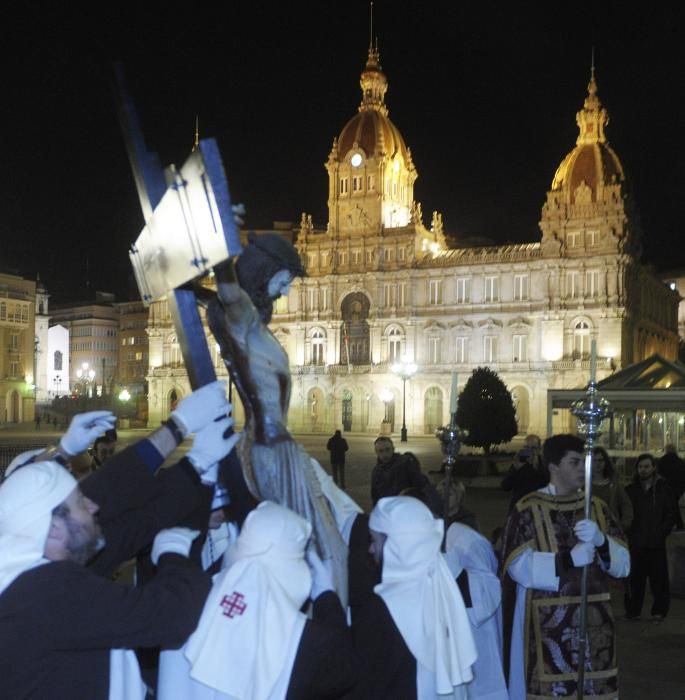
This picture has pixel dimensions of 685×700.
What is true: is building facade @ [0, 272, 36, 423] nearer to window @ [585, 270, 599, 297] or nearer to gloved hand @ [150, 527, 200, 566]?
window @ [585, 270, 599, 297]

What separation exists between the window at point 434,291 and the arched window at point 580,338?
334 inches

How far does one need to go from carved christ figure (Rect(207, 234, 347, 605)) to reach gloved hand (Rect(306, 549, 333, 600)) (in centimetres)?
22

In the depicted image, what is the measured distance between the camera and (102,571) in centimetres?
283

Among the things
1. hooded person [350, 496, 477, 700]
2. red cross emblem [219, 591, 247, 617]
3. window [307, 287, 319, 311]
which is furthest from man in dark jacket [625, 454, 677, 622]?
window [307, 287, 319, 311]

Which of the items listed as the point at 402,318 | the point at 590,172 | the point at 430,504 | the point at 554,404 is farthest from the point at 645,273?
the point at 430,504

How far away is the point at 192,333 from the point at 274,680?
5.45 feet

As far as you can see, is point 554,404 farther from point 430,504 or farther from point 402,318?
point 402,318

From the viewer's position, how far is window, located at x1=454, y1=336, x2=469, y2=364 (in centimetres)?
5000

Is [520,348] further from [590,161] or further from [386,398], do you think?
[590,161]

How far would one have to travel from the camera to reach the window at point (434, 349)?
5069 centimetres

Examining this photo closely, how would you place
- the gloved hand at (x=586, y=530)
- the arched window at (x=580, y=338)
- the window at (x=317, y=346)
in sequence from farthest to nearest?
the window at (x=317, y=346)
the arched window at (x=580, y=338)
the gloved hand at (x=586, y=530)

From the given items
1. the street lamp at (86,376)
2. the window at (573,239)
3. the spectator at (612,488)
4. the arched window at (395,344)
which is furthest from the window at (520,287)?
the spectator at (612,488)

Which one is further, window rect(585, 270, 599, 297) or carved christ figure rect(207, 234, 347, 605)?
window rect(585, 270, 599, 297)

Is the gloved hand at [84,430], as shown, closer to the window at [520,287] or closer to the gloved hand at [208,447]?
the gloved hand at [208,447]
